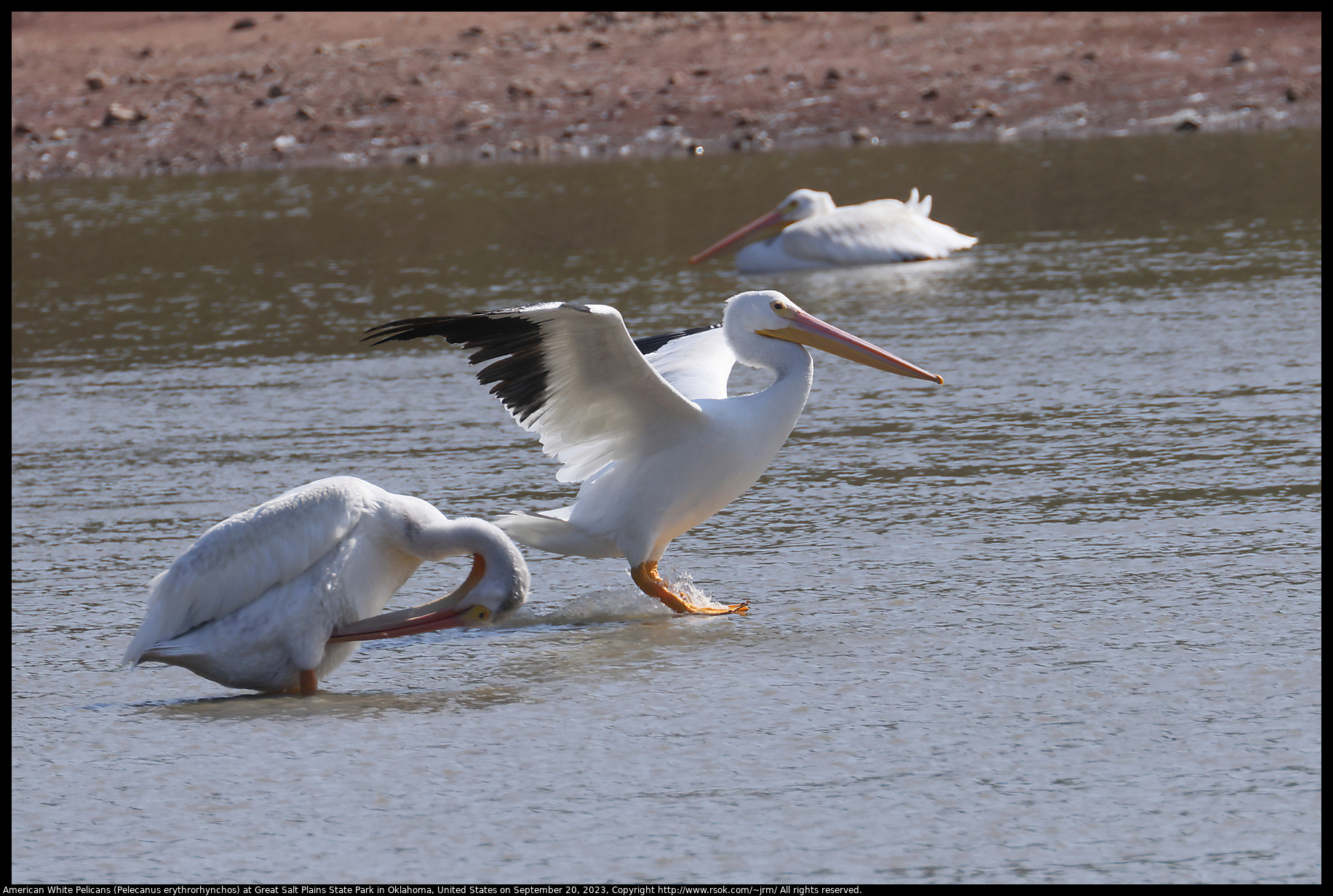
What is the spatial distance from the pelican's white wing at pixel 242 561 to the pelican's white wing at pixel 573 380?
1.65ft

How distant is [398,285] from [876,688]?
7.22 m

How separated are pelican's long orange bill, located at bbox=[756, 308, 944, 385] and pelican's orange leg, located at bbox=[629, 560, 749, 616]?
0.84 m

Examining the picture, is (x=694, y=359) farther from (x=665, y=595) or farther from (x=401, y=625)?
(x=401, y=625)

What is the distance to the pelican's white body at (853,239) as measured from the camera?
38.4 ft

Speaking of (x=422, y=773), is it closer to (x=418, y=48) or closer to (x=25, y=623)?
(x=25, y=623)

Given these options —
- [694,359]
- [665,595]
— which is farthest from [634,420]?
[694,359]

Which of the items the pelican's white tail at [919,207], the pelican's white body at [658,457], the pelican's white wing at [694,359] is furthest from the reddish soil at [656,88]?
the pelican's white body at [658,457]

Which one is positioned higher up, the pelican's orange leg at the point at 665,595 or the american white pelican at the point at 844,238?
the american white pelican at the point at 844,238

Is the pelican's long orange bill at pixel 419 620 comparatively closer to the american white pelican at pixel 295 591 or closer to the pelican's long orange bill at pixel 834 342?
the american white pelican at pixel 295 591

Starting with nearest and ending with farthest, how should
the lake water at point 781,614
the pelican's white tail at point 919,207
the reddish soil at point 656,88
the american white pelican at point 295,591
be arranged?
1. the lake water at point 781,614
2. the american white pelican at point 295,591
3. the pelican's white tail at point 919,207
4. the reddish soil at point 656,88

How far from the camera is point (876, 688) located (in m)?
4.18

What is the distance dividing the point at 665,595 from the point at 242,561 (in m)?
1.27

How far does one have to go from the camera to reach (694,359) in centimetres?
587
